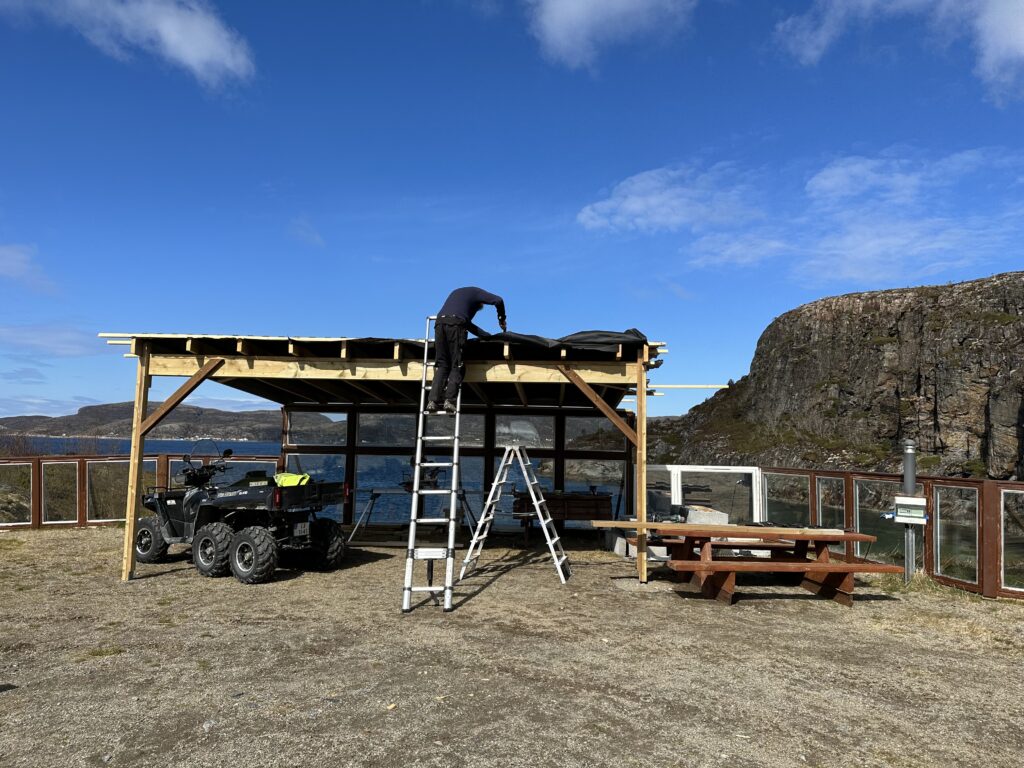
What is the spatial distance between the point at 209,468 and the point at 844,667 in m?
8.59

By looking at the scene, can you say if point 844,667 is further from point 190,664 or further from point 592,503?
point 592,503

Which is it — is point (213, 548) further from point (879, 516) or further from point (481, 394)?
point (879, 516)

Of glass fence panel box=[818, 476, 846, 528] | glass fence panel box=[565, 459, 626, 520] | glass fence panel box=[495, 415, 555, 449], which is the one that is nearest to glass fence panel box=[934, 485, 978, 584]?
glass fence panel box=[818, 476, 846, 528]

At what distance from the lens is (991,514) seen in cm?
825

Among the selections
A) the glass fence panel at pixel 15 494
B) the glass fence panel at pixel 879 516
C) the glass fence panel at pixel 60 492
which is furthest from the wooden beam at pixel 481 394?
the glass fence panel at pixel 15 494

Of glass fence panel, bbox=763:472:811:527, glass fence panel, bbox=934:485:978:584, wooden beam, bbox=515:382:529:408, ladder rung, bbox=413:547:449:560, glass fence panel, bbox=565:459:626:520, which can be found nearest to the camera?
ladder rung, bbox=413:547:449:560

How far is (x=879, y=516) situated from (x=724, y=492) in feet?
10.8

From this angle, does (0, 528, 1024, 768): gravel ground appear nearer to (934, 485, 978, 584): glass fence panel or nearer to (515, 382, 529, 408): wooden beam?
(934, 485, 978, 584): glass fence panel

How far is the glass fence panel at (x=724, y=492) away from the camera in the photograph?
13.0 metres

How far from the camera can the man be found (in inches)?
336

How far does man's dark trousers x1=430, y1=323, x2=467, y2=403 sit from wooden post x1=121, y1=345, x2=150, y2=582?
4.14m

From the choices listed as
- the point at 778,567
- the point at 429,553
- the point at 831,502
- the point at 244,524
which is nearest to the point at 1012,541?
the point at 831,502

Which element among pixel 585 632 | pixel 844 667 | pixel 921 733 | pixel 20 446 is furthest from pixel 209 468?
pixel 20 446

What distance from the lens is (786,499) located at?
13.1 m
